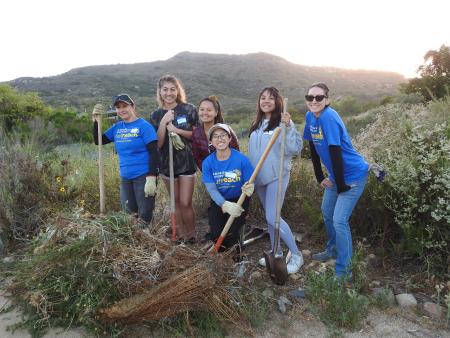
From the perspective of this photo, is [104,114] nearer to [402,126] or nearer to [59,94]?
[402,126]

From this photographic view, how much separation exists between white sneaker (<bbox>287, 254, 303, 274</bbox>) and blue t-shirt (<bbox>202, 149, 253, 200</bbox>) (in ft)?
2.78

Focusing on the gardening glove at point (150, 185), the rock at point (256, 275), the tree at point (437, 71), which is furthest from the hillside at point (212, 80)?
the rock at point (256, 275)

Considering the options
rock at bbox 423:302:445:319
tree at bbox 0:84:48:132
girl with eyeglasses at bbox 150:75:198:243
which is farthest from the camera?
tree at bbox 0:84:48:132

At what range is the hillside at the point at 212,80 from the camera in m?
36.8

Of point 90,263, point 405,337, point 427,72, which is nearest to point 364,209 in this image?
point 405,337

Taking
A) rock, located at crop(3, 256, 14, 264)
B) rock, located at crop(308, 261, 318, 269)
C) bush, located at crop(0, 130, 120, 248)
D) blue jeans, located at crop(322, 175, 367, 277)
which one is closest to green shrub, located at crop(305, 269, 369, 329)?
blue jeans, located at crop(322, 175, 367, 277)

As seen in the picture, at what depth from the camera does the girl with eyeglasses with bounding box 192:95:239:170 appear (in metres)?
3.70

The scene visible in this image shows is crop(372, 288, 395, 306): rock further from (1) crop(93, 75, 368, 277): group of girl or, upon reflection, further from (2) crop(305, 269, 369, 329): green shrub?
(1) crop(93, 75, 368, 277): group of girl

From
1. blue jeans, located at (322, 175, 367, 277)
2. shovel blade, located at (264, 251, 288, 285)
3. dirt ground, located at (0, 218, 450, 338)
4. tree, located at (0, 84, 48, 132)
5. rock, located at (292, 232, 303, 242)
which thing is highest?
tree, located at (0, 84, 48, 132)

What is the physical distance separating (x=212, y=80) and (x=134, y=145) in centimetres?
4806

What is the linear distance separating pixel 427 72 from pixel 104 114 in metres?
10.9

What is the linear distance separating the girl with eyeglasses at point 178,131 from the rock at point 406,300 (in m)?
2.03

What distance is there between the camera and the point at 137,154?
12.3 feet

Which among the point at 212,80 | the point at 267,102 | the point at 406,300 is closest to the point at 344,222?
the point at 406,300
